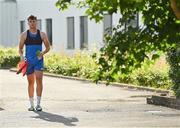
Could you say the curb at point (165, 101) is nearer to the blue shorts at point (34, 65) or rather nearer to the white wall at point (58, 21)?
the blue shorts at point (34, 65)

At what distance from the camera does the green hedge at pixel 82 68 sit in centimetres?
1702

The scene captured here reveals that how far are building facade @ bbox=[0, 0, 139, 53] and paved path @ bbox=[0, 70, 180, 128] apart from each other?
1382cm

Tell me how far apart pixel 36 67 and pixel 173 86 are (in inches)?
108

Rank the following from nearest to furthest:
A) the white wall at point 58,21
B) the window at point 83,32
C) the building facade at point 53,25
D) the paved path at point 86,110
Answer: the paved path at point 86,110 < the white wall at point 58,21 < the building facade at point 53,25 < the window at point 83,32

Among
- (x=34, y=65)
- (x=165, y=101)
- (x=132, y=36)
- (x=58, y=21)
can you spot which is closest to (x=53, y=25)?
(x=58, y=21)

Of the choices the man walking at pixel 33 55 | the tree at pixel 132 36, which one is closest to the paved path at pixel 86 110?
the man walking at pixel 33 55

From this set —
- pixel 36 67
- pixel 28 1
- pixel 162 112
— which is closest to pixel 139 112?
pixel 162 112

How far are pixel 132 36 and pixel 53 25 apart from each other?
3354cm

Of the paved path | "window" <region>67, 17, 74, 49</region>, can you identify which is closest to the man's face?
the paved path

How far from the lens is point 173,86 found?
12344 millimetres

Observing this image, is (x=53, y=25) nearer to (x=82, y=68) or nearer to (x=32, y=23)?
(x=82, y=68)

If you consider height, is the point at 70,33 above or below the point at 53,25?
below

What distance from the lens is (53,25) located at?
125 ft

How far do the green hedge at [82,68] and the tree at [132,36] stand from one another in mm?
7394
